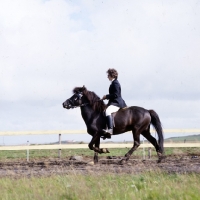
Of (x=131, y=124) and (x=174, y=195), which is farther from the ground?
(x=131, y=124)

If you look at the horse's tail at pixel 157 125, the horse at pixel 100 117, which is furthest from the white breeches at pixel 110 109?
the horse's tail at pixel 157 125

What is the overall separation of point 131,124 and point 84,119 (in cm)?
147

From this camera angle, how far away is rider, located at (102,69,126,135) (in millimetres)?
17984

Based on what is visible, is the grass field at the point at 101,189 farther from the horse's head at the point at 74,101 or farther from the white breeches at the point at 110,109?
the horse's head at the point at 74,101

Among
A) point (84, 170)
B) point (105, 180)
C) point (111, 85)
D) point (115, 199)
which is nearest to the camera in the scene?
point (115, 199)

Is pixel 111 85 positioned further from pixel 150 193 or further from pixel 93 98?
pixel 150 193

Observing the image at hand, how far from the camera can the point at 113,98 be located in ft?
59.9

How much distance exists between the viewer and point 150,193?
972 centimetres

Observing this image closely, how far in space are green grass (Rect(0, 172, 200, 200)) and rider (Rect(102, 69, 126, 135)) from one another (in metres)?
5.36

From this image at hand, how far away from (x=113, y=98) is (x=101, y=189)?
8.02 m

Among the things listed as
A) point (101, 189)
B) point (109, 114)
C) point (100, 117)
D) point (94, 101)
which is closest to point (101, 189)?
point (101, 189)

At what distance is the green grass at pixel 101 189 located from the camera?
31.6ft

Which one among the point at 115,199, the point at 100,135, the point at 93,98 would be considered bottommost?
the point at 115,199

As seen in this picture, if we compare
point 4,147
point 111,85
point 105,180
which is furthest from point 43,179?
point 4,147
